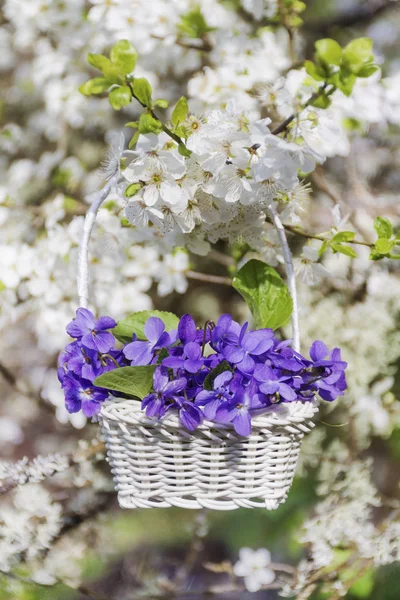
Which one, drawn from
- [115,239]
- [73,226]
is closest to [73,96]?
[73,226]

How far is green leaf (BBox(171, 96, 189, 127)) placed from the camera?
705mm

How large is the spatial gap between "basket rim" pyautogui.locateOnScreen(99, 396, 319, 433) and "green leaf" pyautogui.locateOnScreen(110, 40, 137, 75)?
1.28 feet

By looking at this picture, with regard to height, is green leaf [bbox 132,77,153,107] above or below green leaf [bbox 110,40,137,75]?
below

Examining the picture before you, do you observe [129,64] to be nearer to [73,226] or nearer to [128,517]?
[73,226]

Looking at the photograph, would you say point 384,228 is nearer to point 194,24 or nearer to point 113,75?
point 113,75

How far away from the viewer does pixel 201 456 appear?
2.31 ft

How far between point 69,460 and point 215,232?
0.60 metres

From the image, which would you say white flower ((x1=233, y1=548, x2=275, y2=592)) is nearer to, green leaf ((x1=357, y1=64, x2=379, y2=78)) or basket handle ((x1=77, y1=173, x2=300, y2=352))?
basket handle ((x1=77, y1=173, x2=300, y2=352))

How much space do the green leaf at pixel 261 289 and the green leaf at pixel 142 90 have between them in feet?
0.89

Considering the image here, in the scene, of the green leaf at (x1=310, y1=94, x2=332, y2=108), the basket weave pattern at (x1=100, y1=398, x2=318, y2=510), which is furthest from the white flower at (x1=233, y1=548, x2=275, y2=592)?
the green leaf at (x1=310, y1=94, x2=332, y2=108)

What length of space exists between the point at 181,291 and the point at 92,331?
415 mm

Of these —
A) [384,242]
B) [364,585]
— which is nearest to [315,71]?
[384,242]

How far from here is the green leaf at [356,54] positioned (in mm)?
607

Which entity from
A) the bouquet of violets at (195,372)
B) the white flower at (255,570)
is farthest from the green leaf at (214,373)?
the white flower at (255,570)
